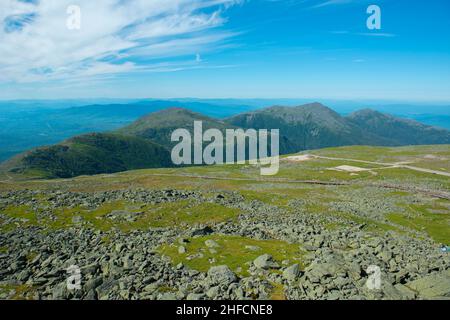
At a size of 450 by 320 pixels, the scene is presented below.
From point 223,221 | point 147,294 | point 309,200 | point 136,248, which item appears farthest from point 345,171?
point 147,294

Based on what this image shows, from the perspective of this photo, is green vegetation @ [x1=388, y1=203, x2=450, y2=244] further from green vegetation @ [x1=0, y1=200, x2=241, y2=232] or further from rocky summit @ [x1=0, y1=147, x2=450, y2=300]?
green vegetation @ [x1=0, y1=200, x2=241, y2=232]

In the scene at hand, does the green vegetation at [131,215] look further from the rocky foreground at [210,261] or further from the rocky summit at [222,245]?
the rocky foreground at [210,261]

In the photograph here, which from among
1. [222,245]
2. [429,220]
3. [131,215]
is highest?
[131,215]

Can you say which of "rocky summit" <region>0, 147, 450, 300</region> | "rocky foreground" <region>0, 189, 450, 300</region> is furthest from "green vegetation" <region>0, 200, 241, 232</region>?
"rocky foreground" <region>0, 189, 450, 300</region>

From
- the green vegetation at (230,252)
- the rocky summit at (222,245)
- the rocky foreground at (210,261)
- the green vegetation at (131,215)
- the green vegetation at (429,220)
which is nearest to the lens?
the rocky foreground at (210,261)

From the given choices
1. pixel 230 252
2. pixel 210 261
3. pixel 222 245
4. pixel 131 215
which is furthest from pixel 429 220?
pixel 131 215

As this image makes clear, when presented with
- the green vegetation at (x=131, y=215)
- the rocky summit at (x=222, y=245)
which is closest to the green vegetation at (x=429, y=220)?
the rocky summit at (x=222, y=245)

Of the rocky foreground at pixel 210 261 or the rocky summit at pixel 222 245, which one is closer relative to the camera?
the rocky foreground at pixel 210 261

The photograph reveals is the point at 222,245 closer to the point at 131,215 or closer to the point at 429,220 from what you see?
the point at 131,215

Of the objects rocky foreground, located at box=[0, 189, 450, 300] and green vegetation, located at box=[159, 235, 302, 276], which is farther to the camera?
green vegetation, located at box=[159, 235, 302, 276]
